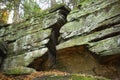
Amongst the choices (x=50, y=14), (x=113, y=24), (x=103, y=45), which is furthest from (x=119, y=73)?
(x=50, y=14)

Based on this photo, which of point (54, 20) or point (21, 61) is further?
point (54, 20)

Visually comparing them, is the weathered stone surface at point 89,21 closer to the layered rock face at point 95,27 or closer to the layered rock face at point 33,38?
the layered rock face at point 95,27

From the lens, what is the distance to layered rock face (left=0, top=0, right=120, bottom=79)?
14.3m

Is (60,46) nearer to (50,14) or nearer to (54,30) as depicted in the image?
(54,30)

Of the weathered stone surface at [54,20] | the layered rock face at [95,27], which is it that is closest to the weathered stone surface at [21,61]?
the layered rock face at [95,27]

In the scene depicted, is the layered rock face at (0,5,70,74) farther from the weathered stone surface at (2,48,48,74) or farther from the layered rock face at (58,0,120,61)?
the layered rock face at (58,0,120,61)

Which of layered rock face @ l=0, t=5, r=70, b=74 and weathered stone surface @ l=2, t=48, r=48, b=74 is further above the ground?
layered rock face @ l=0, t=5, r=70, b=74

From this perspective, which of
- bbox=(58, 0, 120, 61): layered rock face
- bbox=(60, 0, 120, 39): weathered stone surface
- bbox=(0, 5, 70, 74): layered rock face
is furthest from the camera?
bbox=(0, 5, 70, 74): layered rock face

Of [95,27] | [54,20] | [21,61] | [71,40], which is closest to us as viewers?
[95,27]

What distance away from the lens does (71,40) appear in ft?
51.7

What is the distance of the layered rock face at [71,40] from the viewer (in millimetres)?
14297

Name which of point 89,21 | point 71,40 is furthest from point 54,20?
point 89,21

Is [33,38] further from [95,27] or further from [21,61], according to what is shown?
[95,27]

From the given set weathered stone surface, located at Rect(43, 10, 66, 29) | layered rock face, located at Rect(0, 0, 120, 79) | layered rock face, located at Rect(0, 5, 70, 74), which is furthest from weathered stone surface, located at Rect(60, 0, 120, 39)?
layered rock face, located at Rect(0, 5, 70, 74)
